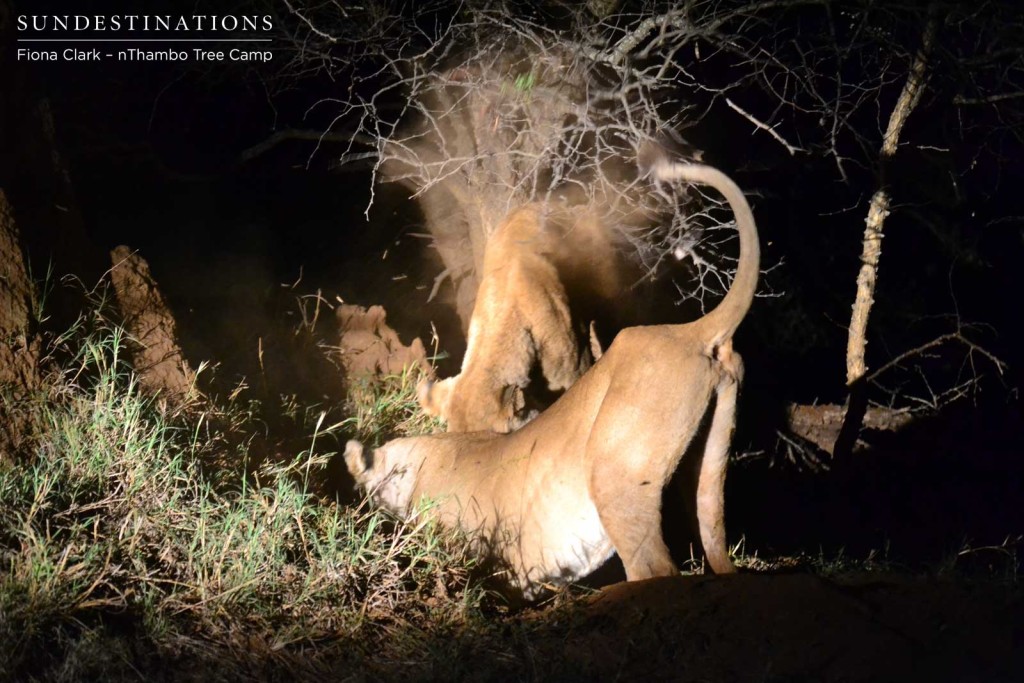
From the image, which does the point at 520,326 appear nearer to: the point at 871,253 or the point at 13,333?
the point at 871,253

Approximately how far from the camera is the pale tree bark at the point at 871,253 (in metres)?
5.53

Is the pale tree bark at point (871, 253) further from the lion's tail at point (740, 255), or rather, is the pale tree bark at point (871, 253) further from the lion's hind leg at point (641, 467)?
the lion's hind leg at point (641, 467)

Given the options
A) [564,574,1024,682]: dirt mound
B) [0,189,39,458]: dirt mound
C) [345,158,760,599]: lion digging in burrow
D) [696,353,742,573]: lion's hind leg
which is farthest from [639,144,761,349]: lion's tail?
[0,189,39,458]: dirt mound

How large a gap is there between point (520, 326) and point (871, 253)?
7.07 ft

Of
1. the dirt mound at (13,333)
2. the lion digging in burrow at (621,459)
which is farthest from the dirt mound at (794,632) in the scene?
the dirt mound at (13,333)

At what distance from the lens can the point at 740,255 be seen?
143 inches

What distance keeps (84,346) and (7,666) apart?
71.0 inches

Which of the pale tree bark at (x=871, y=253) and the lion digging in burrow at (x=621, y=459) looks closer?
the lion digging in burrow at (x=621, y=459)

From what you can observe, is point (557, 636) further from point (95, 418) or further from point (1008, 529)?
point (1008, 529)

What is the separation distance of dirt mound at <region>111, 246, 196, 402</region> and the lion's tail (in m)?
→ 2.54

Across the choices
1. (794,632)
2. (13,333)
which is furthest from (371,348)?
(794,632)

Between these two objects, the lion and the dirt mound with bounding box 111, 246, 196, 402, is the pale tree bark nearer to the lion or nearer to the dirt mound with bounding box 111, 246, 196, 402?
the lion

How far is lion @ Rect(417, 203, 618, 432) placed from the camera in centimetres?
527

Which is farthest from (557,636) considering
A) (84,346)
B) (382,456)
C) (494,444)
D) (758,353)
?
(758,353)
